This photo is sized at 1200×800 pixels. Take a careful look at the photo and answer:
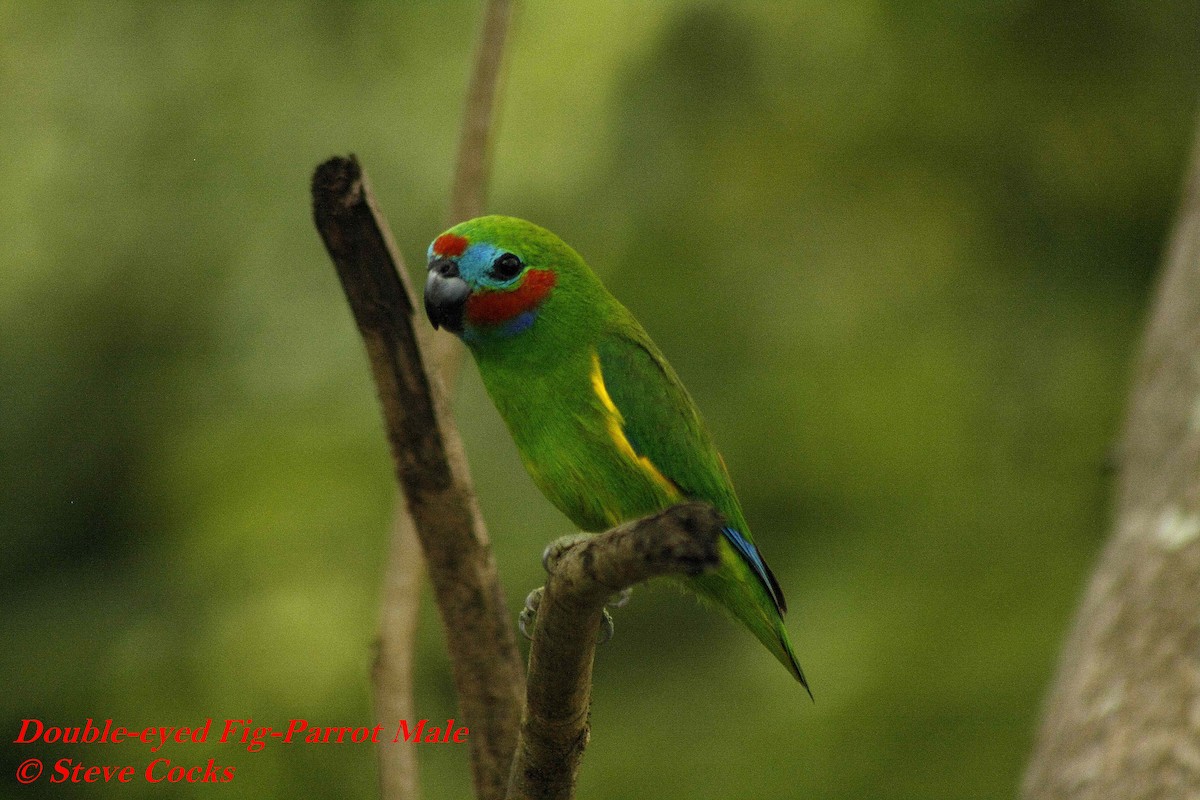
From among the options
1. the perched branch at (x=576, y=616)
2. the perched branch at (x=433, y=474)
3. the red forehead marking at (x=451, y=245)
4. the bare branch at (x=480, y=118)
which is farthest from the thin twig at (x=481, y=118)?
the perched branch at (x=576, y=616)

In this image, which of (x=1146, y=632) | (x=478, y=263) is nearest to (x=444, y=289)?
(x=478, y=263)

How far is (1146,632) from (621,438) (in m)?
1.50

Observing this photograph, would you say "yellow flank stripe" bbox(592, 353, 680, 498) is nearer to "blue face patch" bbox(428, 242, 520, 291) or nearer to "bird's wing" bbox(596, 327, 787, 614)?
"bird's wing" bbox(596, 327, 787, 614)

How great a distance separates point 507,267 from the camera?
7.70 ft

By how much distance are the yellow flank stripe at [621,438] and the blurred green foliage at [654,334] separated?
216 cm

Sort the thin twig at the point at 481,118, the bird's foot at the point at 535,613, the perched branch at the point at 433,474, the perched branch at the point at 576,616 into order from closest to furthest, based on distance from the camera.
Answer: the perched branch at the point at 576,616
the perched branch at the point at 433,474
the bird's foot at the point at 535,613
the thin twig at the point at 481,118

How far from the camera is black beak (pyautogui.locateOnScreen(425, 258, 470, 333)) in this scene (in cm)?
229

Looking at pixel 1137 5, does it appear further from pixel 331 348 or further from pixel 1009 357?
pixel 331 348

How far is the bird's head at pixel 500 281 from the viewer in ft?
7.50

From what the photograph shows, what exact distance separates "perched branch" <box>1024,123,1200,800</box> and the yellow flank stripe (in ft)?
4.11

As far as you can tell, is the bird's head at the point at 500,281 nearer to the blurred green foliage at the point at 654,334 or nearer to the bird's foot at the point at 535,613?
the bird's foot at the point at 535,613

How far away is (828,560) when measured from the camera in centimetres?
503

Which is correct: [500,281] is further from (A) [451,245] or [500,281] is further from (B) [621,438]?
(B) [621,438]

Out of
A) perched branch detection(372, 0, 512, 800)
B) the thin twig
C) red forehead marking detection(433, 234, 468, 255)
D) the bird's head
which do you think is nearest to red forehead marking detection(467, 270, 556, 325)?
the bird's head
